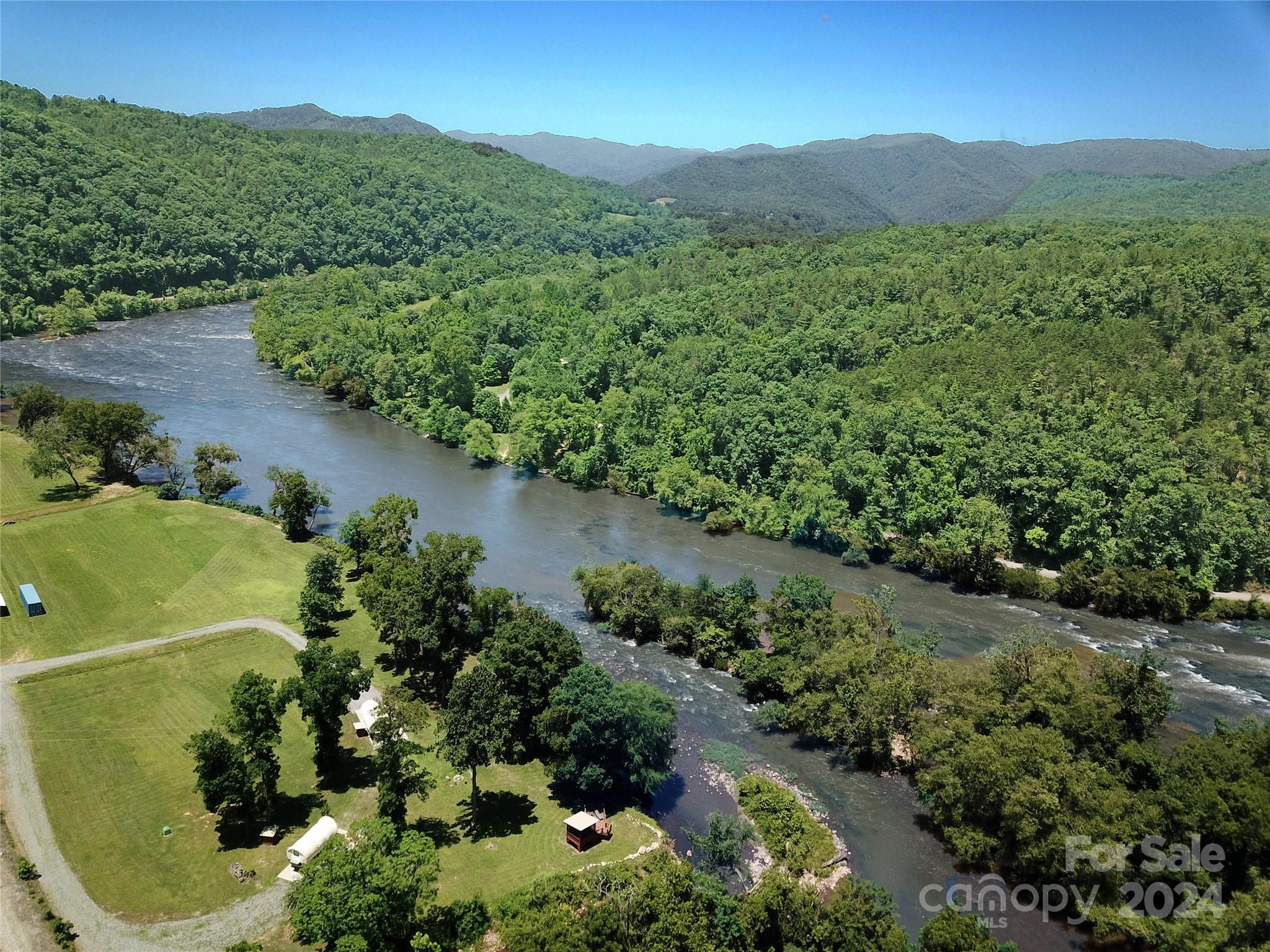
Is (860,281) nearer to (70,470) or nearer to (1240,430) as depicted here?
(1240,430)

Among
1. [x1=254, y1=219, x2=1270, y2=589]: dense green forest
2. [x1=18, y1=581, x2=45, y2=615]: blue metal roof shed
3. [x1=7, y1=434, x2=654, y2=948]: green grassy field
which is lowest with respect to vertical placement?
[x1=7, y1=434, x2=654, y2=948]: green grassy field

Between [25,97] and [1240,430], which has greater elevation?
[25,97]

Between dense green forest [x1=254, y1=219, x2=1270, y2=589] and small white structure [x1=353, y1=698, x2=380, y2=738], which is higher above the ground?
dense green forest [x1=254, y1=219, x2=1270, y2=589]

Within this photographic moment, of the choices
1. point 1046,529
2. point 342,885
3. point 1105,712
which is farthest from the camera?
point 1046,529

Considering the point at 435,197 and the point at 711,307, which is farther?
the point at 435,197

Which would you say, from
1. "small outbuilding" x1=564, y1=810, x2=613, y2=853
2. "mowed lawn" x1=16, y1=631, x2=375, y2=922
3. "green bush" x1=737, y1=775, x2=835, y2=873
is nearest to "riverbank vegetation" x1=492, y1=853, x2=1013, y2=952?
"green bush" x1=737, y1=775, x2=835, y2=873

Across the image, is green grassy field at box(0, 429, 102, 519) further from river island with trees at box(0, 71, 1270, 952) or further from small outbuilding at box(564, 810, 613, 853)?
small outbuilding at box(564, 810, 613, 853)

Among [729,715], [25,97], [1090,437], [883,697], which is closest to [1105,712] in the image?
[883,697]
